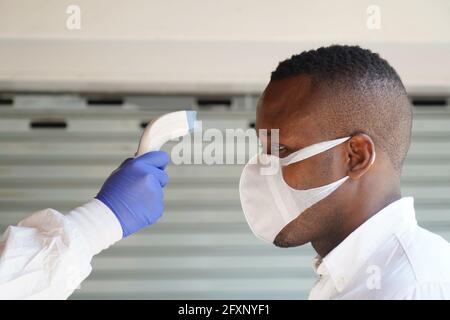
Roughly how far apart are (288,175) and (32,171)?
2204 millimetres

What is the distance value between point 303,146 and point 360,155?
174 mm

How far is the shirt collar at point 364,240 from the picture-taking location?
5.65 ft

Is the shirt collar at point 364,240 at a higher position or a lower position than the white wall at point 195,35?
lower

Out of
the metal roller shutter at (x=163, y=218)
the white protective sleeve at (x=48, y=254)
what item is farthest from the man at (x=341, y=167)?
the metal roller shutter at (x=163, y=218)

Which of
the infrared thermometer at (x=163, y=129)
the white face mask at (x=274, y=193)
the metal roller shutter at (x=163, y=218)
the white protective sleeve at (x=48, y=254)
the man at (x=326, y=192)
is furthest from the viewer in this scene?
the metal roller shutter at (x=163, y=218)

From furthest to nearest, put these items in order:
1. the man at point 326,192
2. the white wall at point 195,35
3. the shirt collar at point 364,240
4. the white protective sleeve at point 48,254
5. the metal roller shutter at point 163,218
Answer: the metal roller shutter at point 163,218
the white wall at point 195,35
the shirt collar at point 364,240
the man at point 326,192
the white protective sleeve at point 48,254

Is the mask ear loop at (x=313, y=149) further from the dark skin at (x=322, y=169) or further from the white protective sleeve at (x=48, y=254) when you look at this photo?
the white protective sleeve at (x=48, y=254)

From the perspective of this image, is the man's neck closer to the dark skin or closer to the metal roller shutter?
the dark skin

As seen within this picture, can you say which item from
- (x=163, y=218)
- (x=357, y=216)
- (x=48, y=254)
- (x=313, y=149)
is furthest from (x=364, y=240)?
(x=163, y=218)

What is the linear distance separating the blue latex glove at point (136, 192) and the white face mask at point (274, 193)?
306 mm

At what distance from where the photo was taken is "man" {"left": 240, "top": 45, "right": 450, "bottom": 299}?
5.66ft

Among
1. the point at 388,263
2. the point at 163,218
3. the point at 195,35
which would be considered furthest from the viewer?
the point at 163,218

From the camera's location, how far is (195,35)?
3061 millimetres

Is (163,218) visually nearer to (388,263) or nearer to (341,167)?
(341,167)
